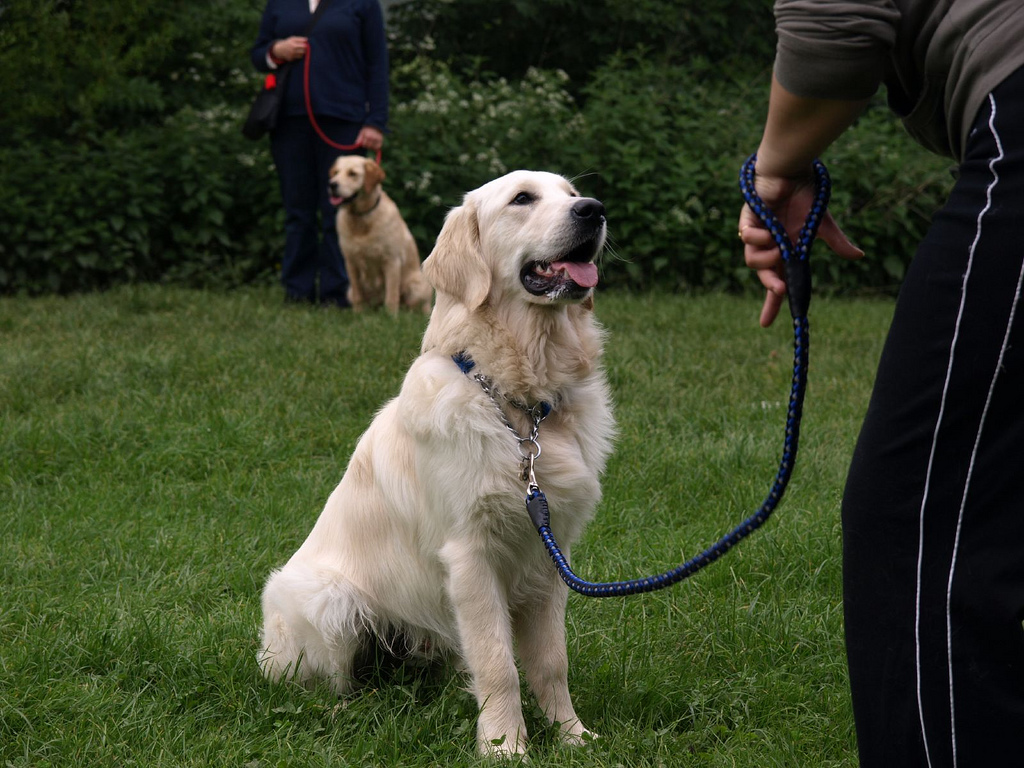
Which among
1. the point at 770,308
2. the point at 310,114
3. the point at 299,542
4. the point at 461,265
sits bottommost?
the point at 299,542

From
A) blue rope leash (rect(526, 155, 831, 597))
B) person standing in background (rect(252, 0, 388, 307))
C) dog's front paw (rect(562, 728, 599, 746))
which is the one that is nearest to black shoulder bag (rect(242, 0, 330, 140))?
person standing in background (rect(252, 0, 388, 307))

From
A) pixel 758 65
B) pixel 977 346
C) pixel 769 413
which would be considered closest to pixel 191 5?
pixel 758 65

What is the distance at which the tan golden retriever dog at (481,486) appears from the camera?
2469mm

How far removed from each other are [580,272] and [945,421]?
1.44 meters

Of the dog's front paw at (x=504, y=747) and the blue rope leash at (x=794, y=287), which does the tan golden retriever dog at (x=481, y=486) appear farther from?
the blue rope leash at (x=794, y=287)

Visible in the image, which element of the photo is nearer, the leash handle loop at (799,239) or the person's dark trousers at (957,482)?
the person's dark trousers at (957,482)

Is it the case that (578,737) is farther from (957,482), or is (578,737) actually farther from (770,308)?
(957,482)

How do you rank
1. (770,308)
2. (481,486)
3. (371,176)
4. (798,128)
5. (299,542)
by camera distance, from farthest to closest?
(371,176), (299,542), (481,486), (770,308), (798,128)

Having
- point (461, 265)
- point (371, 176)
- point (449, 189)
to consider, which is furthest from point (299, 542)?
point (449, 189)

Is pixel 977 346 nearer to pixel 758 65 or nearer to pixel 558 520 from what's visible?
pixel 558 520

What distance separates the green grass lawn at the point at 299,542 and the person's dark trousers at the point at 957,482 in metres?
0.92

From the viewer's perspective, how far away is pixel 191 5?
1108 centimetres

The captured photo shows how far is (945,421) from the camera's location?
4.59 feet

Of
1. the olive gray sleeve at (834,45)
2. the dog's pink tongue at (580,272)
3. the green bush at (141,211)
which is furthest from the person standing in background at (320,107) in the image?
the olive gray sleeve at (834,45)
